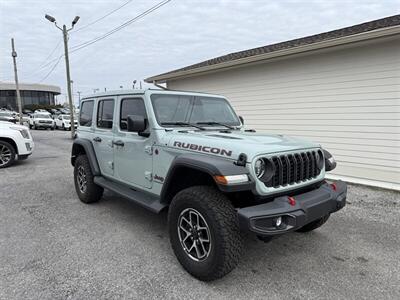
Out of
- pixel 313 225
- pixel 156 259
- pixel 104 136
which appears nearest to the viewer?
pixel 156 259

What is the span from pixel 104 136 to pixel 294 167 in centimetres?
292

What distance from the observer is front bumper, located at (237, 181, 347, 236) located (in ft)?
7.72

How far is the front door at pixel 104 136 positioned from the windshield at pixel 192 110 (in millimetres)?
1040

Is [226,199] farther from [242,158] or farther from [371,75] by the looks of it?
[371,75]

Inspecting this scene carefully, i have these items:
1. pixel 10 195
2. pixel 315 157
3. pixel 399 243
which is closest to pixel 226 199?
pixel 315 157

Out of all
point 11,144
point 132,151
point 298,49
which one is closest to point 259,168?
point 132,151

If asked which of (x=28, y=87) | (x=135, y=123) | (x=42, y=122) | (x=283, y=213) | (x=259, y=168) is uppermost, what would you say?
(x=28, y=87)

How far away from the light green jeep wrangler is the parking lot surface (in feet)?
1.00

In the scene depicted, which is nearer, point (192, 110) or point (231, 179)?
point (231, 179)

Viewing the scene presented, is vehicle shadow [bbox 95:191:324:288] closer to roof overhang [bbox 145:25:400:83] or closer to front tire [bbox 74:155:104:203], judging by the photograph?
front tire [bbox 74:155:104:203]

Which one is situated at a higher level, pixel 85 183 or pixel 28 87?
pixel 28 87

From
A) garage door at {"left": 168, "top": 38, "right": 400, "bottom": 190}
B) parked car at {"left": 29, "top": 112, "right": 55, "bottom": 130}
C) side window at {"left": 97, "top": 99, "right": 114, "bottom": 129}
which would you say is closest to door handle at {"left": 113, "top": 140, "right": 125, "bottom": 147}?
side window at {"left": 97, "top": 99, "right": 114, "bottom": 129}

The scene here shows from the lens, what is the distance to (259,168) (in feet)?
8.57

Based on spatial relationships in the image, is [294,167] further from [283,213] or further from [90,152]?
[90,152]
